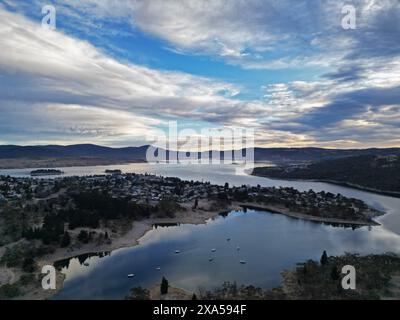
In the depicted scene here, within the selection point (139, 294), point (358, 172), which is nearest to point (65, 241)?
point (139, 294)

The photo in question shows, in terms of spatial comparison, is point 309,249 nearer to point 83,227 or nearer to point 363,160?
point 83,227

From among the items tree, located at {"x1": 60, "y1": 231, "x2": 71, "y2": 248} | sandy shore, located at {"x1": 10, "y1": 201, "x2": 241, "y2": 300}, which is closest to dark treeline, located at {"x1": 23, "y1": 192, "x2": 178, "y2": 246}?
tree, located at {"x1": 60, "y1": 231, "x2": 71, "y2": 248}

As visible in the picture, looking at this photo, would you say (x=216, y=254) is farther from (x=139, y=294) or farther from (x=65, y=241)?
(x=65, y=241)

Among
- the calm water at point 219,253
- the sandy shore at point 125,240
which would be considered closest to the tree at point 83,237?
the sandy shore at point 125,240

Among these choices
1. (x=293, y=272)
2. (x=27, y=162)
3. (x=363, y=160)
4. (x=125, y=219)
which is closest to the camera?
(x=293, y=272)

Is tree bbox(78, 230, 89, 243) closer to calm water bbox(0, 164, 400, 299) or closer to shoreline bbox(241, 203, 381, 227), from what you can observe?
calm water bbox(0, 164, 400, 299)
